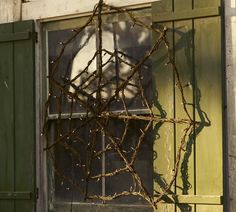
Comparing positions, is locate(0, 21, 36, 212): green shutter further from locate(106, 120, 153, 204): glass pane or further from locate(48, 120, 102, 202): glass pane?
locate(106, 120, 153, 204): glass pane

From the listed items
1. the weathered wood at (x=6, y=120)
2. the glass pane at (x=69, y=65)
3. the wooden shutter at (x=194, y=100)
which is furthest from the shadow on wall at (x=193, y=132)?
the weathered wood at (x=6, y=120)

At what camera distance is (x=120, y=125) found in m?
4.80

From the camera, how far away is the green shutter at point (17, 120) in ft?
16.5

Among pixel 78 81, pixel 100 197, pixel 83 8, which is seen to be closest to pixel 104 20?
pixel 83 8

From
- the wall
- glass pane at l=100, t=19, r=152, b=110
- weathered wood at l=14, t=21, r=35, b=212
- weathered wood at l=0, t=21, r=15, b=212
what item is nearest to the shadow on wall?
glass pane at l=100, t=19, r=152, b=110

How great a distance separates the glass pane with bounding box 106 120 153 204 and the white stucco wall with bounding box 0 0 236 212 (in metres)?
0.68

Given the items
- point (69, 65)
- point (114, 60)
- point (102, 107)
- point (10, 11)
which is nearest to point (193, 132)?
point (102, 107)

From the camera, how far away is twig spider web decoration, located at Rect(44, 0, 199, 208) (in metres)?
4.64

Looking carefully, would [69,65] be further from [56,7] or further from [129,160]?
[129,160]

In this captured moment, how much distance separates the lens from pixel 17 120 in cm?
507

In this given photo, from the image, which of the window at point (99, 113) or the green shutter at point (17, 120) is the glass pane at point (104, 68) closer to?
the window at point (99, 113)

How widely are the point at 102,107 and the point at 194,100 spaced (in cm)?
79

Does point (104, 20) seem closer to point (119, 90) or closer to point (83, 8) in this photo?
point (83, 8)

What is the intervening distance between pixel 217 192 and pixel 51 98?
5.38 feet
